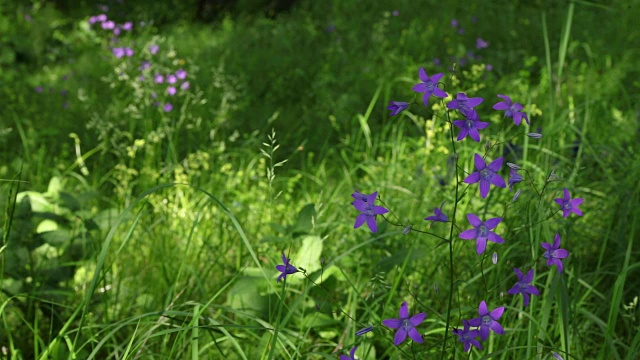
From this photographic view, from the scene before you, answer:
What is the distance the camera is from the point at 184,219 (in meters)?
2.80

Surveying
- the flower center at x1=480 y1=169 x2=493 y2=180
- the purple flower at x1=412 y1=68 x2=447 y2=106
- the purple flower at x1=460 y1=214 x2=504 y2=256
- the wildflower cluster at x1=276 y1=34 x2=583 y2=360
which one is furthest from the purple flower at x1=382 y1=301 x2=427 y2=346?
the purple flower at x1=412 y1=68 x2=447 y2=106

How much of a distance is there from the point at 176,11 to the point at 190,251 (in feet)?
19.0

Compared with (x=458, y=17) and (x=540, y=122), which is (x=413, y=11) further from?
(x=540, y=122)

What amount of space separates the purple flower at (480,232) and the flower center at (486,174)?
0.07 meters

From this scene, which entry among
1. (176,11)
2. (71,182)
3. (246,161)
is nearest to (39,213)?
(71,182)

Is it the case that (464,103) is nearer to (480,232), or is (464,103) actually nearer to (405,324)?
(480,232)

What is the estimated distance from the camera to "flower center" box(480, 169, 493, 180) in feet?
3.98

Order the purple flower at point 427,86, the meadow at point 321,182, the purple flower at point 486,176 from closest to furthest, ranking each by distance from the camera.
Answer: the purple flower at point 486,176, the purple flower at point 427,86, the meadow at point 321,182

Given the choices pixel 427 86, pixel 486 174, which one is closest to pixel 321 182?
pixel 427 86

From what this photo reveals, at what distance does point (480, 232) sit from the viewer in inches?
47.7

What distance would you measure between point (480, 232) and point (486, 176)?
10cm

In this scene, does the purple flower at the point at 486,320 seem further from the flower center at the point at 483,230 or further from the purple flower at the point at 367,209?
the purple flower at the point at 367,209

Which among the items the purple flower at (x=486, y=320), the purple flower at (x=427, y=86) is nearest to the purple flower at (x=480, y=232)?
the purple flower at (x=486, y=320)

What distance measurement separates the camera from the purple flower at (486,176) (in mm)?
1166
